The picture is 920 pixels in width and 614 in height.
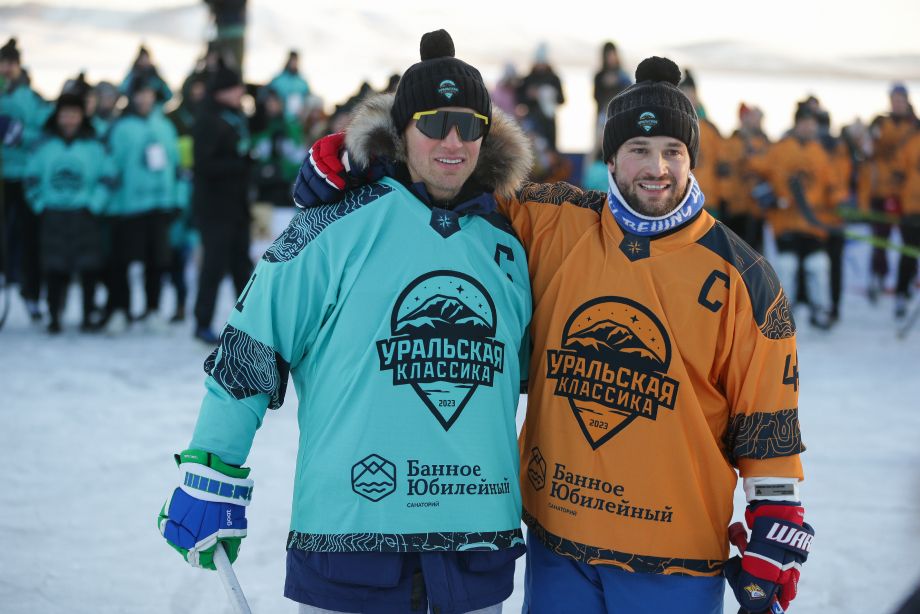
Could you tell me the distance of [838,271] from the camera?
30.8ft

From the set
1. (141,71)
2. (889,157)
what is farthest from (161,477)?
(889,157)

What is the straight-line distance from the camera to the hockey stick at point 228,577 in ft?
7.27

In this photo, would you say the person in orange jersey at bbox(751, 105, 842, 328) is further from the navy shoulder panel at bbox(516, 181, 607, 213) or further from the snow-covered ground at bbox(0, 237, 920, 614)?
the navy shoulder panel at bbox(516, 181, 607, 213)

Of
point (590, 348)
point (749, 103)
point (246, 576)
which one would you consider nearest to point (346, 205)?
point (590, 348)

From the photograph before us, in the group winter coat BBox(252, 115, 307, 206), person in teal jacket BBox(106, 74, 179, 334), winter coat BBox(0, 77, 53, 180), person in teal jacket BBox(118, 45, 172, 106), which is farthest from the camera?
winter coat BBox(252, 115, 307, 206)

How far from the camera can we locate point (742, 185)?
1022 cm

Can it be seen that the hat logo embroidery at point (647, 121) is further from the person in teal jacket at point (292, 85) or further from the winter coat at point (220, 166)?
the person in teal jacket at point (292, 85)

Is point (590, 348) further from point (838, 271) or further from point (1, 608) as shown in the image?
point (838, 271)

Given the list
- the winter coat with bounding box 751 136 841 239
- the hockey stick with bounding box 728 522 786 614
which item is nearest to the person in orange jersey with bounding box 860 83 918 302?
the winter coat with bounding box 751 136 841 239

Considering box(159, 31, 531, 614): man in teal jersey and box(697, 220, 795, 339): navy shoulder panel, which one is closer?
box(159, 31, 531, 614): man in teal jersey

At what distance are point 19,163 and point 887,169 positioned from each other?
849 cm

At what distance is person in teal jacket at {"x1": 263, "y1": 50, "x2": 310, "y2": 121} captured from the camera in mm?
12617

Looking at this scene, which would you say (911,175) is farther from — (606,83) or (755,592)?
(755,592)

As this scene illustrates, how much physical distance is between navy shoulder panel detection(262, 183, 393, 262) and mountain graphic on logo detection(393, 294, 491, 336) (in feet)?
0.88
